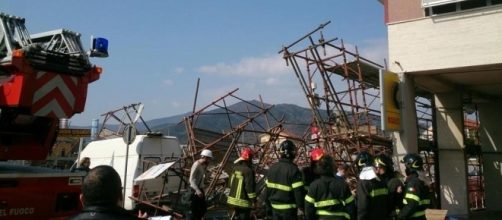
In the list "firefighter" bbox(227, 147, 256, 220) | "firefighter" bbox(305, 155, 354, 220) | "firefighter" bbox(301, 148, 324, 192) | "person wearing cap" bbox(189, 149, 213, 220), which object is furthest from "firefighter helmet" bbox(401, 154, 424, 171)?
"person wearing cap" bbox(189, 149, 213, 220)

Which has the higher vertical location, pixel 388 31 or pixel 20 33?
pixel 388 31

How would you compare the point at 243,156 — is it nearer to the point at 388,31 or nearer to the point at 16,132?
the point at 16,132

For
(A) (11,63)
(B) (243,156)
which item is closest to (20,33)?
(A) (11,63)

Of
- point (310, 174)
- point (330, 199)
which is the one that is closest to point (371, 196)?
point (330, 199)

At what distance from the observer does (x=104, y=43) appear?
6254 mm

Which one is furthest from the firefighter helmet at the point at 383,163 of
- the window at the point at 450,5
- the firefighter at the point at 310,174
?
the window at the point at 450,5

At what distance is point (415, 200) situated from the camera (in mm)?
6246

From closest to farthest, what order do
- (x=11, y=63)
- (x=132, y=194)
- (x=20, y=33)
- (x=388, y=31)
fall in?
(x=11, y=63) → (x=20, y=33) → (x=132, y=194) → (x=388, y=31)

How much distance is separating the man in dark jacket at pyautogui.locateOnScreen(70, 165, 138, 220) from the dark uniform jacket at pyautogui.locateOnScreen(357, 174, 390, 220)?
434 centimetres

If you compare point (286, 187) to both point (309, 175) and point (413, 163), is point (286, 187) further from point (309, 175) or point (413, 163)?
point (413, 163)

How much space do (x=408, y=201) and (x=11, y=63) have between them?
5.31m

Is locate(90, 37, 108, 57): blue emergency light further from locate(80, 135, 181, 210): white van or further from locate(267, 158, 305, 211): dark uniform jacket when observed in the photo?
locate(80, 135, 181, 210): white van

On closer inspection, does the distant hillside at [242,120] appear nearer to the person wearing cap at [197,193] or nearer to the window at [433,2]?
the person wearing cap at [197,193]

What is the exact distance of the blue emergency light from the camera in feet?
20.1
